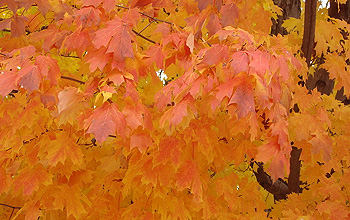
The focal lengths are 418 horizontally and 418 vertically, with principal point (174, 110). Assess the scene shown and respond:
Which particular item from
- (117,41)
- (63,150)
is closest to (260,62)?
(117,41)

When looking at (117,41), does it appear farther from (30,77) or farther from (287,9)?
(287,9)

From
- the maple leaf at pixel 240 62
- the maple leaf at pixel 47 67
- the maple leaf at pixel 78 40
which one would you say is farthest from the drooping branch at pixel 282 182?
the maple leaf at pixel 47 67

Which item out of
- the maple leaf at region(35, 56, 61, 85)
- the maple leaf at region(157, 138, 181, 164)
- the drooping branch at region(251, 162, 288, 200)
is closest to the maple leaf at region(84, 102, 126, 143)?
the maple leaf at region(35, 56, 61, 85)

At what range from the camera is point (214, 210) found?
3500mm

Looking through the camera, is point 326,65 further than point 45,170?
Yes

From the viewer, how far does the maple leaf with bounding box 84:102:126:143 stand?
2140 millimetres

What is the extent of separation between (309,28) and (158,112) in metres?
1.66

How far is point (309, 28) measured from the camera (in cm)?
389

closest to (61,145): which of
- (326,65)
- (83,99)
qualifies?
(83,99)

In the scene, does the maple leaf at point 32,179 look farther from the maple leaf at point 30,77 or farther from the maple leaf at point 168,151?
the maple leaf at point 30,77

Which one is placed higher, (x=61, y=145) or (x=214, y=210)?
(x=61, y=145)

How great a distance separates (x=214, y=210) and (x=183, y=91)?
1.53 meters

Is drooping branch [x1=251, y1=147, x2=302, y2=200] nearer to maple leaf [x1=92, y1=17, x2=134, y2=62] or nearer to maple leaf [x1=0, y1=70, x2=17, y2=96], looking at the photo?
maple leaf [x1=92, y1=17, x2=134, y2=62]

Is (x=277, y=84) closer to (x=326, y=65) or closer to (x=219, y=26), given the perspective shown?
(x=219, y=26)
